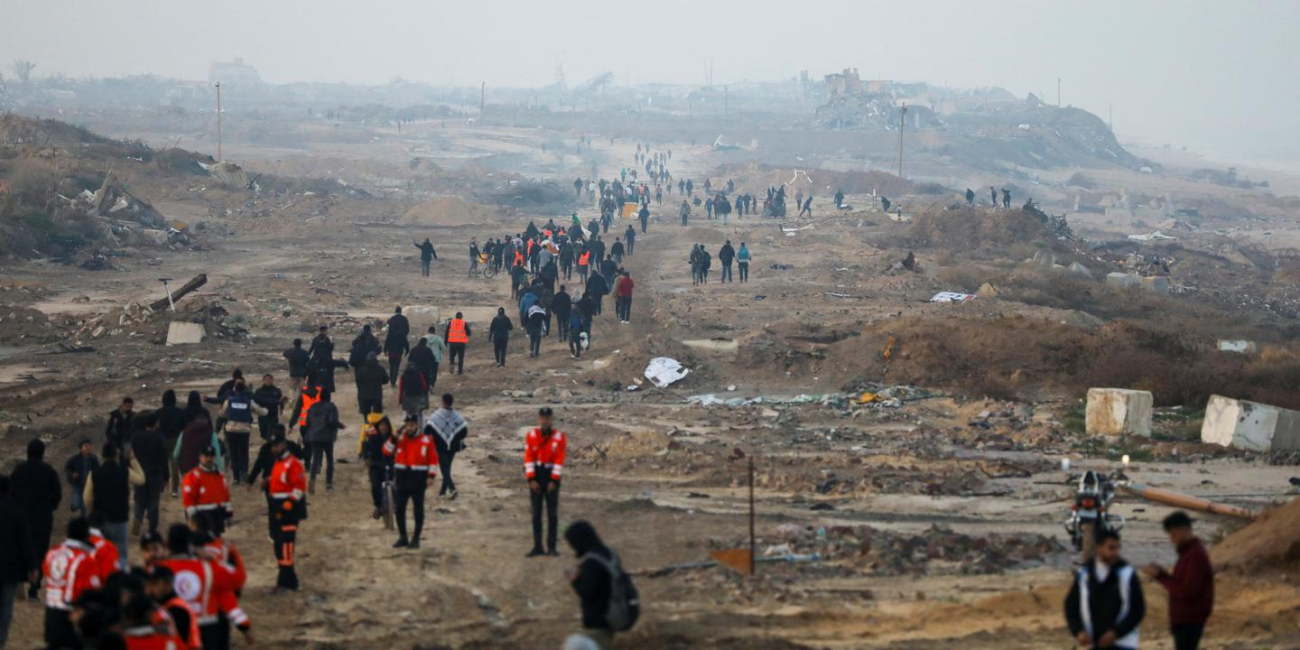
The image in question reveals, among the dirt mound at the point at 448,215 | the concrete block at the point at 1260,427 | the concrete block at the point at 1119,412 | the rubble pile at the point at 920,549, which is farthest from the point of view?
the dirt mound at the point at 448,215

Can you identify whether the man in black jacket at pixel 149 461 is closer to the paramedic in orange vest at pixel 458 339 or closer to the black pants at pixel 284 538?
the black pants at pixel 284 538

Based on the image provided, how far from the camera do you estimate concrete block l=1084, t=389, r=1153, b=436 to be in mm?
18125

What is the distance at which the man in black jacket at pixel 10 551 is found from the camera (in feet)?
31.2

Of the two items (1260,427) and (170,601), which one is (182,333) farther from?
(170,601)

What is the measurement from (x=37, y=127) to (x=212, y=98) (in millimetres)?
140125

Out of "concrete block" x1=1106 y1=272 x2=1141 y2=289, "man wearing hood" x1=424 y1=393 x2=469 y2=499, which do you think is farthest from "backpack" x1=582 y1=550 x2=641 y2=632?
"concrete block" x1=1106 y1=272 x2=1141 y2=289

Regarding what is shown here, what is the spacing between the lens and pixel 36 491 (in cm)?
1075

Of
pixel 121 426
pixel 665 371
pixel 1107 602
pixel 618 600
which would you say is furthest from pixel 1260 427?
pixel 121 426

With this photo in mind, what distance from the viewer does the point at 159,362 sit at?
23766 millimetres

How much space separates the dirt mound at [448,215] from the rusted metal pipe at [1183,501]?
1649 inches

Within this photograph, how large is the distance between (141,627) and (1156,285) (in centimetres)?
3584

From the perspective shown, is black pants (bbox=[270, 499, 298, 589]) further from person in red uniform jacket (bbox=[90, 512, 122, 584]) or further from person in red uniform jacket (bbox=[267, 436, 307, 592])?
person in red uniform jacket (bbox=[90, 512, 122, 584])

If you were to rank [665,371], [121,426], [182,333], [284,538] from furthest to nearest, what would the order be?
[182,333] → [665,371] → [121,426] → [284,538]

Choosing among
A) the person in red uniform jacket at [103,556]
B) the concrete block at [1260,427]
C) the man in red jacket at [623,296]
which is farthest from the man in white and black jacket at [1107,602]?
the man in red jacket at [623,296]
